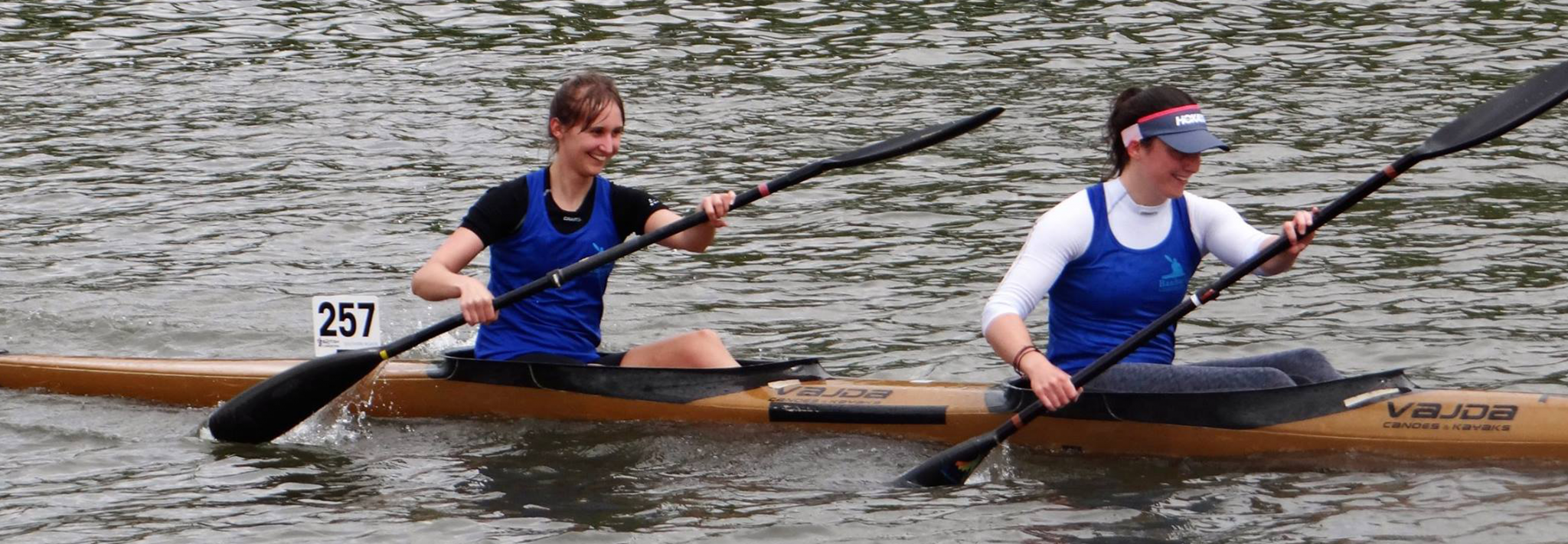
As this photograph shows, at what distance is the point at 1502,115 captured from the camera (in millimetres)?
6398

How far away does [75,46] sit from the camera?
15875 millimetres

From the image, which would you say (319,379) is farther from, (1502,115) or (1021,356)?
(1502,115)

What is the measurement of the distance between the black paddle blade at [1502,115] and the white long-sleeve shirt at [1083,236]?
653 millimetres

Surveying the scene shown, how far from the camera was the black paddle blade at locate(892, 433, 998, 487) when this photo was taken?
640cm

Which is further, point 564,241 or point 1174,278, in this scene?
point 564,241

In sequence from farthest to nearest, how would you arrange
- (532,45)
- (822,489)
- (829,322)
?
(532,45) < (829,322) < (822,489)

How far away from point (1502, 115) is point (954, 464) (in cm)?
219

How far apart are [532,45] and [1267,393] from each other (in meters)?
10.5

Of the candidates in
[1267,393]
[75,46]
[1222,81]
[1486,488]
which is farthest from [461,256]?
[75,46]

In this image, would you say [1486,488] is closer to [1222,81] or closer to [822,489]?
[822,489]

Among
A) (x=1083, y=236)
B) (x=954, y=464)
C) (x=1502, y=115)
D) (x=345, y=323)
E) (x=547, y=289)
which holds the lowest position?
(x=954, y=464)

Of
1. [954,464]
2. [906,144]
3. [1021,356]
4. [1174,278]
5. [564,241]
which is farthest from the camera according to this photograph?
[906,144]

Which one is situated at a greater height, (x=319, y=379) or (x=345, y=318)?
(x=345, y=318)

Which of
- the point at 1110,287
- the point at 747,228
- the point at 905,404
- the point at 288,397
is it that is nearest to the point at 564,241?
the point at 288,397
